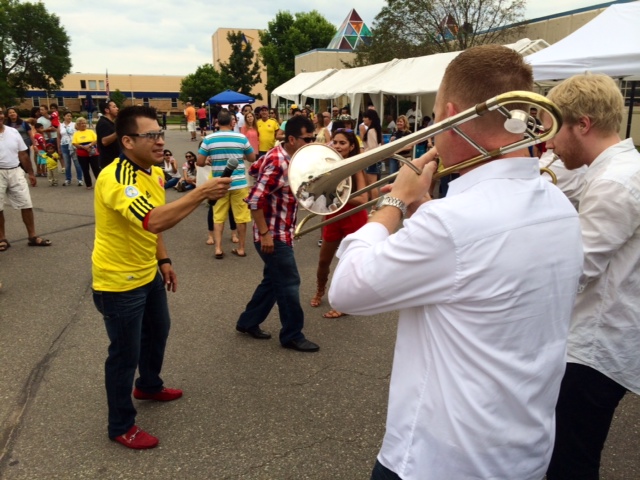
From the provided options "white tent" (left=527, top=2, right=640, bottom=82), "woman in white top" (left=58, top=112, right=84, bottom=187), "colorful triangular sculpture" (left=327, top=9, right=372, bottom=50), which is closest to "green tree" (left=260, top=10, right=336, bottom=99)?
"colorful triangular sculpture" (left=327, top=9, right=372, bottom=50)

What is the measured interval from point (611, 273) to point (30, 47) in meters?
71.5

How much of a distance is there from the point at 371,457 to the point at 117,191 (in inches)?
79.0

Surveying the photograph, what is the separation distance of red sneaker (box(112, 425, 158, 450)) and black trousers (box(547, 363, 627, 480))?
7.12 ft

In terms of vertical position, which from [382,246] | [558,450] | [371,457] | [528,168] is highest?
[528,168]

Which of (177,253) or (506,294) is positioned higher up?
(506,294)

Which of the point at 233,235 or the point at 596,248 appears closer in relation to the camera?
the point at 596,248

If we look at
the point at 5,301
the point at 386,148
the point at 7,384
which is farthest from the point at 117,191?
the point at 5,301

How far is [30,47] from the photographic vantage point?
2363 inches

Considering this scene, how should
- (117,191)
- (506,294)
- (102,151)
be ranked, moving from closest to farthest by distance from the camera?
1. (506,294)
2. (117,191)
3. (102,151)

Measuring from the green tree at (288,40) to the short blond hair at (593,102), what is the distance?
5018 centimetres

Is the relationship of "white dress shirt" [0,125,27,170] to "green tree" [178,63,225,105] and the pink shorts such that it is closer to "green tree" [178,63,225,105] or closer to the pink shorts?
the pink shorts

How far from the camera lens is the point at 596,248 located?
1791 millimetres

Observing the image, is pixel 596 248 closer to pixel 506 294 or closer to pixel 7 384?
pixel 506 294

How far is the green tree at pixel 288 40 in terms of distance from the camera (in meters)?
51.4
